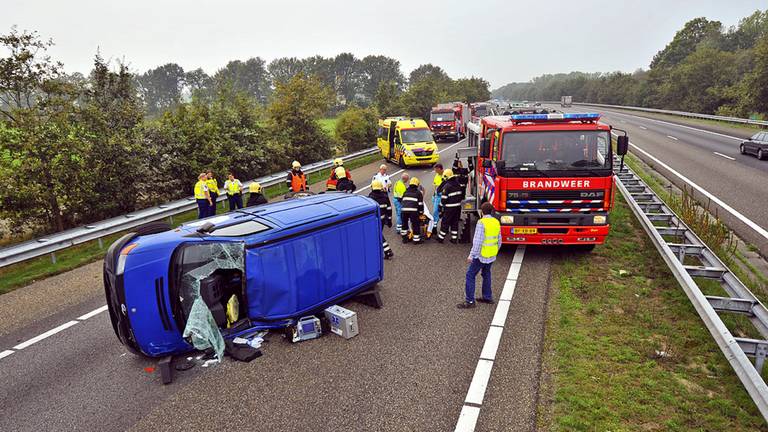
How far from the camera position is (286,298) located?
254 inches

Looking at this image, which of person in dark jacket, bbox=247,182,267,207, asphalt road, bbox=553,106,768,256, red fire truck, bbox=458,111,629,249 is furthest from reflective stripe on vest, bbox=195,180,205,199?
asphalt road, bbox=553,106,768,256

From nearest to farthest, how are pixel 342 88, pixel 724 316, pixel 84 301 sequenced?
pixel 724 316 < pixel 84 301 < pixel 342 88

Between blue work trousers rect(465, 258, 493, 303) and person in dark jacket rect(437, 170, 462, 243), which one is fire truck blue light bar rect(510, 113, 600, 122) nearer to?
person in dark jacket rect(437, 170, 462, 243)

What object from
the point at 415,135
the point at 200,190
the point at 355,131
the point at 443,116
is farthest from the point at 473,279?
the point at 443,116

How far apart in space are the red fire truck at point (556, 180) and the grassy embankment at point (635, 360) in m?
0.99

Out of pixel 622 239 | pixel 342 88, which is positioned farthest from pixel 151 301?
pixel 342 88

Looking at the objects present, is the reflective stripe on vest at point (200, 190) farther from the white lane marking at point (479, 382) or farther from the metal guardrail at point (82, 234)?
the white lane marking at point (479, 382)

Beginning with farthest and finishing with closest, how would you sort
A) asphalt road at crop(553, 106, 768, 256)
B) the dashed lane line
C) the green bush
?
the green bush, asphalt road at crop(553, 106, 768, 256), the dashed lane line

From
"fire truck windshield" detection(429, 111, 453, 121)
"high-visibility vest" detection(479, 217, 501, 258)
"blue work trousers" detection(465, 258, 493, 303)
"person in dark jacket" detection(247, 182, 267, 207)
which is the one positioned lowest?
"blue work trousers" detection(465, 258, 493, 303)

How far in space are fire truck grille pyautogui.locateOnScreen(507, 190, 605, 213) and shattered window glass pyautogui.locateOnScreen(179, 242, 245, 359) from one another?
18.5 ft

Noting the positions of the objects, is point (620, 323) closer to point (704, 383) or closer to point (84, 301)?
point (704, 383)

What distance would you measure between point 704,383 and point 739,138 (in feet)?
103

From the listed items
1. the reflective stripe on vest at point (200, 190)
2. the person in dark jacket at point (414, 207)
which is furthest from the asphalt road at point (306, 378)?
the reflective stripe on vest at point (200, 190)

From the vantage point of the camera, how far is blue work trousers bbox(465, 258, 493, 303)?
24.3 ft
